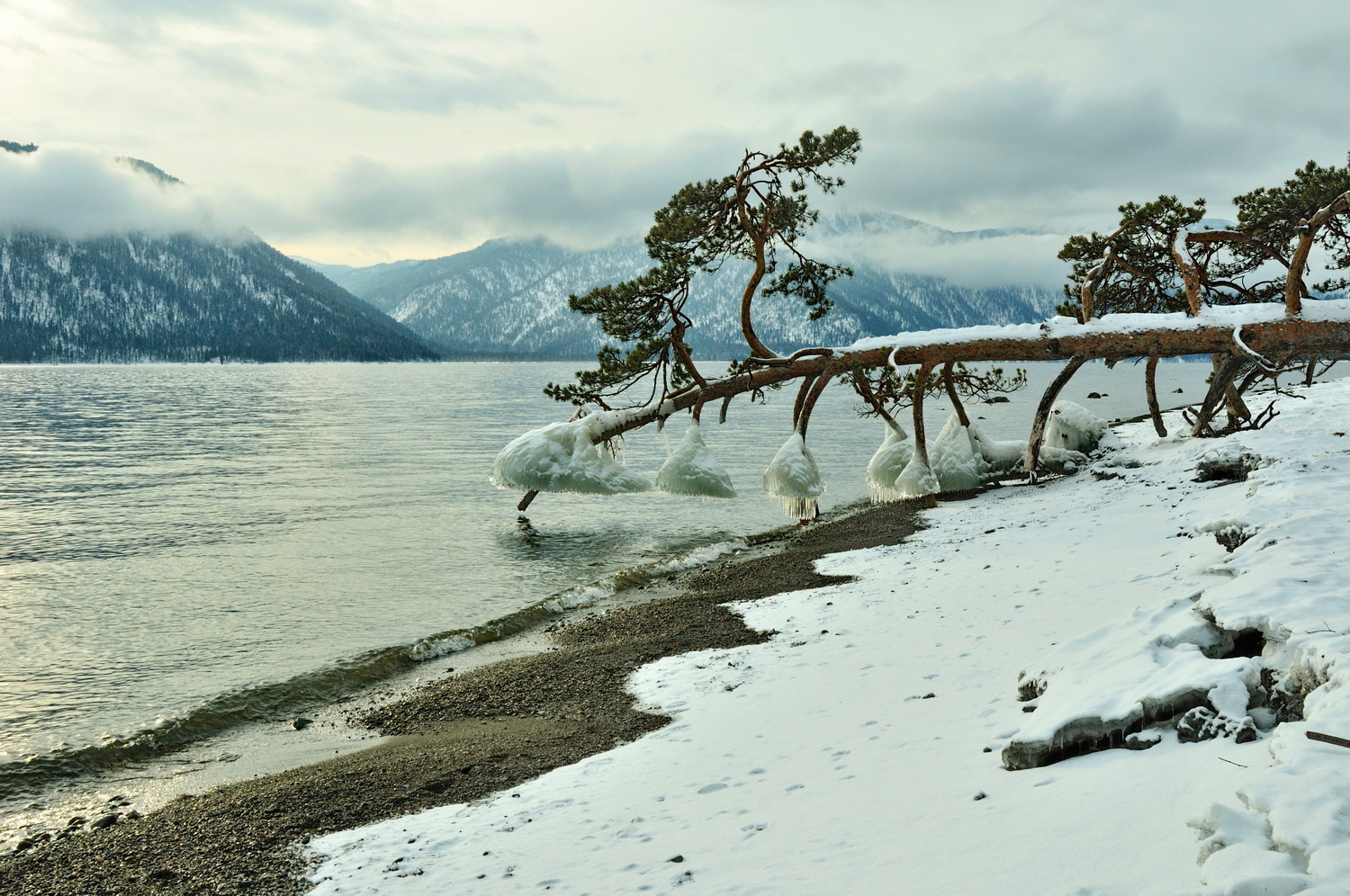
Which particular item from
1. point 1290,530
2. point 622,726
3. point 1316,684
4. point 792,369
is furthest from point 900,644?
point 792,369

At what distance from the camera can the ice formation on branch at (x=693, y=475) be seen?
55.0ft

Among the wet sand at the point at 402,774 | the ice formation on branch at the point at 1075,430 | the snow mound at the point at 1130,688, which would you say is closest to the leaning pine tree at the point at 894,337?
the ice formation on branch at the point at 1075,430

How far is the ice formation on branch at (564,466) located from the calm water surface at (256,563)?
2108 mm

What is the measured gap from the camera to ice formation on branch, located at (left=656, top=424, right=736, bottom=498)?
16.8 metres

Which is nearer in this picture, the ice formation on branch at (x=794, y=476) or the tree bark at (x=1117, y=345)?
the tree bark at (x=1117, y=345)

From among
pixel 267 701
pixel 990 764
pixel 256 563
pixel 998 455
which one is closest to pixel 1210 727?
pixel 990 764

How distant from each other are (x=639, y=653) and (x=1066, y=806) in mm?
7458

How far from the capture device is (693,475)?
1684 centimetres

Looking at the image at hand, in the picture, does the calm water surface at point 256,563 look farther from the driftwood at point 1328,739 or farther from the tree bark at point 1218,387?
the tree bark at point 1218,387

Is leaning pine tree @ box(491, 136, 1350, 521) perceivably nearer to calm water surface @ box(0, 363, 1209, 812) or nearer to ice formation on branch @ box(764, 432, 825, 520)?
ice formation on branch @ box(764, 432, 825, 520)

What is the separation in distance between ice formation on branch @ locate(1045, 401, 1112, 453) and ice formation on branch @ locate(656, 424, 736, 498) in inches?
505

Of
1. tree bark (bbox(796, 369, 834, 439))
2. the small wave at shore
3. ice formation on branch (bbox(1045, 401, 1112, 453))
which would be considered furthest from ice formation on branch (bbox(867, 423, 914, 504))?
the small wave at shore

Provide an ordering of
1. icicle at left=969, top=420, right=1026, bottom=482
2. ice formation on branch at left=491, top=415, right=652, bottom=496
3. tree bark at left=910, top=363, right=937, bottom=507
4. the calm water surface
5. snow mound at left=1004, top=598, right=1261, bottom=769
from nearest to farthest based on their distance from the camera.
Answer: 1. snow mound at left=1004, top=598, right=1261, bottom=769
2. the calm water surface
3. tree bark at left=910, top=363, right=937, bottom=507
4. ice formation on branch at left=491, top=415, right=652, bottom=496
5. icicle at left=969, top=420, right=1026, bottom=482

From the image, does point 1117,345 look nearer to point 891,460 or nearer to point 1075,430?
point 891,460
